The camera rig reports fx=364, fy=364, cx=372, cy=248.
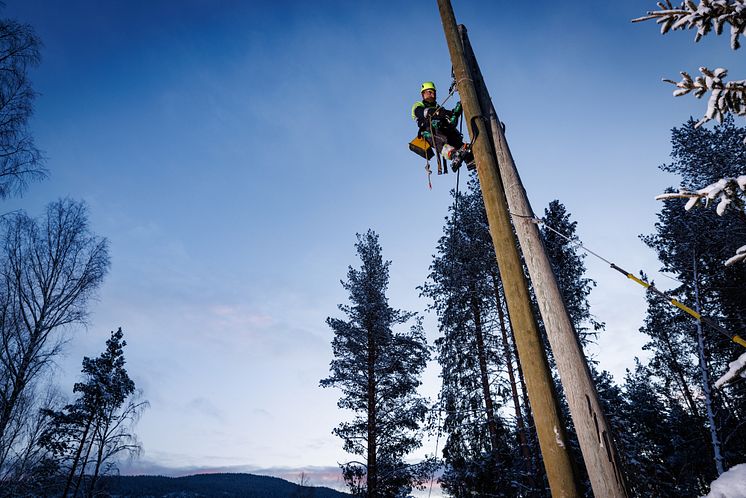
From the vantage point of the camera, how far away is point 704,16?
2.62m

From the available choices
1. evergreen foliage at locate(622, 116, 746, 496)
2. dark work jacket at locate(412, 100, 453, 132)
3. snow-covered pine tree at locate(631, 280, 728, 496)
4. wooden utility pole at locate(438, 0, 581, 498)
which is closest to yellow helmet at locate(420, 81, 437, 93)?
dark work jacket at locate(412, 100, 453, 132)

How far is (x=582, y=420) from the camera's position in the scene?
6.57 ft

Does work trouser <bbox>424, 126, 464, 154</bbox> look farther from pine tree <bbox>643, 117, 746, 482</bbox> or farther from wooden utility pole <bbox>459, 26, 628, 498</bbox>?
Result: pine tree <bbox>643, 117, 746, 482</bbox>

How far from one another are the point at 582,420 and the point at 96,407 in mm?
28940

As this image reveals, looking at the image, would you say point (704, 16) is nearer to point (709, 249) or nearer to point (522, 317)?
point (522, 317)

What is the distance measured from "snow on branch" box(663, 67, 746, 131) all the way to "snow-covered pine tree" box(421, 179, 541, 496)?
8.99m

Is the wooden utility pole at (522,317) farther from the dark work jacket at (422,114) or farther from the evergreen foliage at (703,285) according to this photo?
the evergreen foliage at (703,285)

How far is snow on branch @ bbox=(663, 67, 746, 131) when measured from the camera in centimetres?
251

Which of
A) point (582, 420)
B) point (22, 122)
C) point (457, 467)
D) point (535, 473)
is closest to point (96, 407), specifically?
point (22, 122)

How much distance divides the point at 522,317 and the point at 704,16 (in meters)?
2.55

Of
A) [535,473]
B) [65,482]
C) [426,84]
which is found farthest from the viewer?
[65,482]

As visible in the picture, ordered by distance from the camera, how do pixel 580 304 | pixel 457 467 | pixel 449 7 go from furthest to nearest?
pixel 580 304, pixel 457 467, pixel 449 7

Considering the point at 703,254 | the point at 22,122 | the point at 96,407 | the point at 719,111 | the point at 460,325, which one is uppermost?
the point at 22,122

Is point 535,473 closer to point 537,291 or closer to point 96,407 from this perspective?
point 537,291
